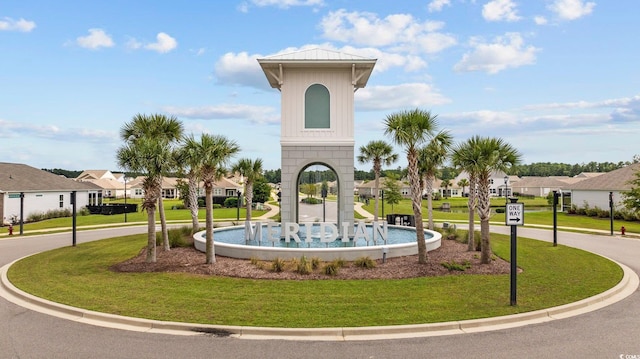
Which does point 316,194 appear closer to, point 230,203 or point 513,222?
point 513,222

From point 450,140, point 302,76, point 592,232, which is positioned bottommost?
point 592,232

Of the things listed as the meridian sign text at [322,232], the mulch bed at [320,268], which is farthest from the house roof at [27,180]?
the meridian sign text at [322,232]

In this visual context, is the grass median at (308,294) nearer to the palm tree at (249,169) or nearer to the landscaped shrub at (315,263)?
the landscaped shrub at (315,263)

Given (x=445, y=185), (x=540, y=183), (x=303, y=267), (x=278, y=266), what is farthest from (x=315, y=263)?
(x=540, y=183)

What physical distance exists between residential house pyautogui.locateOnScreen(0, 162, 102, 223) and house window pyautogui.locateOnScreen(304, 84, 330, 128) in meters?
27.7

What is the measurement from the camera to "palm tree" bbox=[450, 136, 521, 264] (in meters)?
16.4

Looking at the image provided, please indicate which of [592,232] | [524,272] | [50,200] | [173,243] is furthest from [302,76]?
[50,200]

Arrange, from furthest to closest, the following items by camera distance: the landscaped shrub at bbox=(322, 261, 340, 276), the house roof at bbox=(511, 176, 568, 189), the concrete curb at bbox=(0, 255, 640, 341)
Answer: the house roof at bbox=(511, 176, 568, 189)
the landscaped shrub at bbox=(322, 261, 340, 276)
the concrete curb at bbox=(0, 255, 640, 341)

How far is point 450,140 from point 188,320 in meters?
12.5

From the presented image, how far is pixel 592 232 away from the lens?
3122 cm

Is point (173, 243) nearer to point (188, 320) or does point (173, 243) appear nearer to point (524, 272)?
point (188, 320)

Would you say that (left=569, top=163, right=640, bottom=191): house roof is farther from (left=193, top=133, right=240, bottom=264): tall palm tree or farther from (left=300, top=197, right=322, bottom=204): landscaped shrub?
(left=193, top=133, right=240, bottom=264): tall palm tree

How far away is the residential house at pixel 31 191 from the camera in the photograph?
40062 mm

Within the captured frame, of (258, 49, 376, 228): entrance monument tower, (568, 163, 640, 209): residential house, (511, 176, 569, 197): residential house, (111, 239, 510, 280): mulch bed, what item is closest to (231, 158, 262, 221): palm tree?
(258, 49, 376, 228): entrance monument tower
